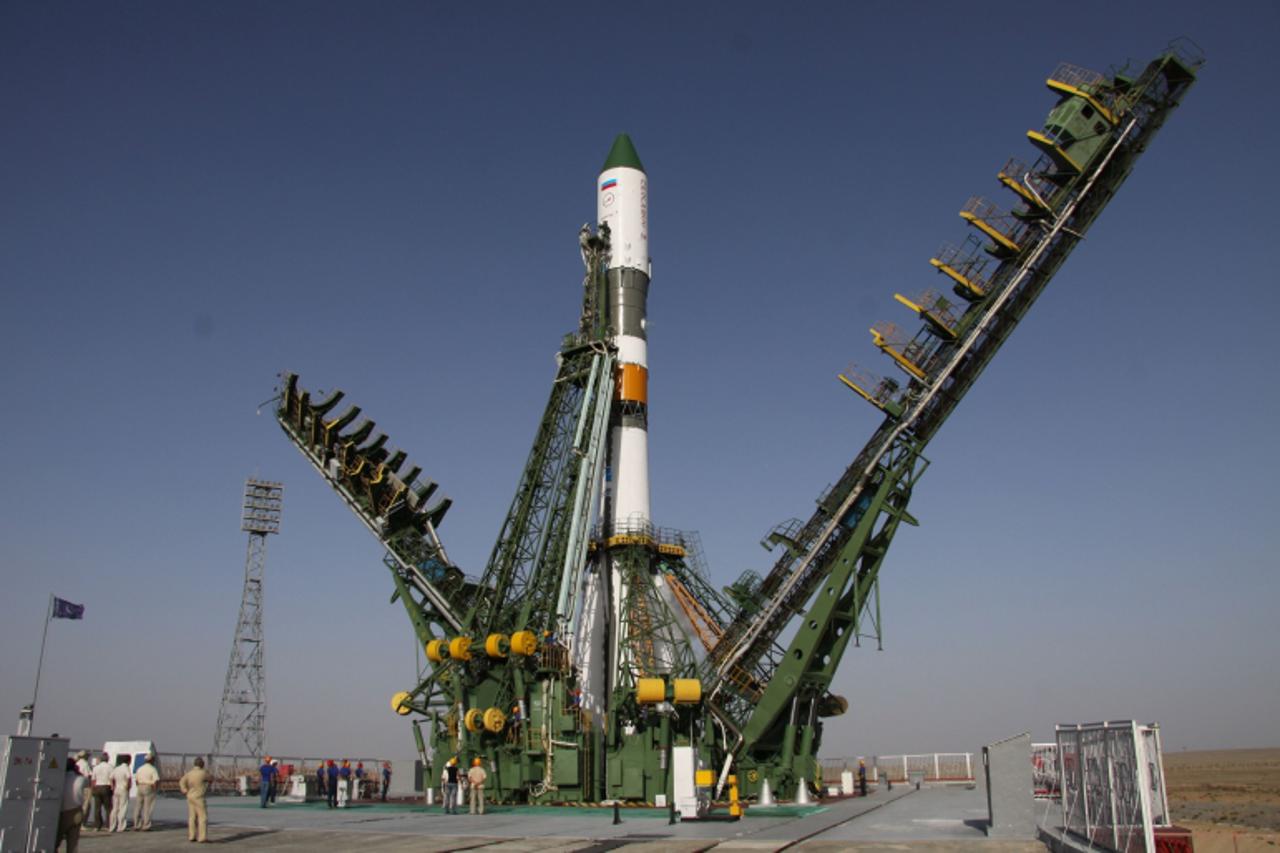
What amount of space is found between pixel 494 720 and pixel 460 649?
3319 mm

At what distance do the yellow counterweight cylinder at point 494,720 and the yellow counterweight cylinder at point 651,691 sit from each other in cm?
517

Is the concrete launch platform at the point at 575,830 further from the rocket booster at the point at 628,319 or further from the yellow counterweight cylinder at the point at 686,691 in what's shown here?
the rocket booster at the point at 628,319

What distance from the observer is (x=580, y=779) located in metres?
36.1

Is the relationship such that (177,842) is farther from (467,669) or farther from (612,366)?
(612,366)

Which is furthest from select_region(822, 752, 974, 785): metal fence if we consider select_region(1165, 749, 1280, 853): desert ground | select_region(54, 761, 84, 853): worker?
select_region(54, 761, 84, 853): worker

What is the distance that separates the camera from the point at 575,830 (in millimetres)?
23469

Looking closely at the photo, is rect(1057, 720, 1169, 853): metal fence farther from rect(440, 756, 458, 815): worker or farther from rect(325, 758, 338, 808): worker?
rect(325, 758, 338, 808): worker

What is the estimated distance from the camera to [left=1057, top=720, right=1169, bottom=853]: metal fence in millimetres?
12414

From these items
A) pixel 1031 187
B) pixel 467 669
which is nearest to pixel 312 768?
pixel 467 669

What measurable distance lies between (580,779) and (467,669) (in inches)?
255

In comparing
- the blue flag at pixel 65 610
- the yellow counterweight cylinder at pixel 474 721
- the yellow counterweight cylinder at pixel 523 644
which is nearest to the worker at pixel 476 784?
the yellow counterweight cylinder at pixel 474 721

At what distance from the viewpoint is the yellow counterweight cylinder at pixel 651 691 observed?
35.5m

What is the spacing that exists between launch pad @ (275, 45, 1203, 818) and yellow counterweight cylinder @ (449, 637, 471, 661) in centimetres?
5

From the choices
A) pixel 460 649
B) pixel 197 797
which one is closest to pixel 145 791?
pixel 197 797
